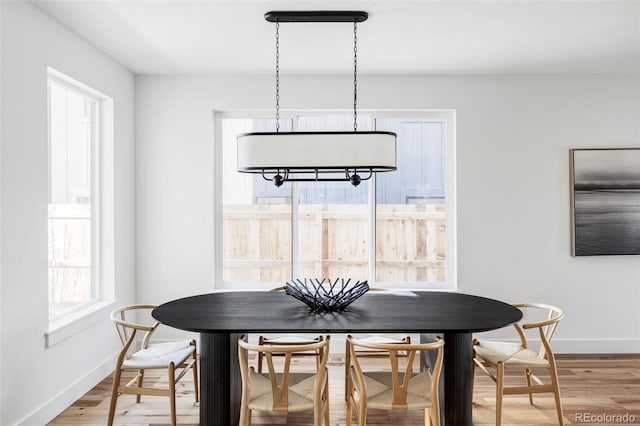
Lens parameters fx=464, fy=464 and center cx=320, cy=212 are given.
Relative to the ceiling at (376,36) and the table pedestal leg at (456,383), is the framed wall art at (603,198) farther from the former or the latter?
the table pedestal leg at (456,383)

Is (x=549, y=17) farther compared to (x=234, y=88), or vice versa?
(x=234, y=88)

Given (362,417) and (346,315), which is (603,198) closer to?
(346,315)

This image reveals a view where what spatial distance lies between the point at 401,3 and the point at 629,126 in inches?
110

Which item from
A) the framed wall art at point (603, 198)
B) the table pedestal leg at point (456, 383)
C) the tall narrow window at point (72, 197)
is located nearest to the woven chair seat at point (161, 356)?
the tall narrow window at point (72, 197)

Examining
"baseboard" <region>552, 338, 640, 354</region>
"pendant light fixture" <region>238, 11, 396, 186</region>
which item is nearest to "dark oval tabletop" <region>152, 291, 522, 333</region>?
"pendant light fixture" <region>238, 11, 396, 186</region>

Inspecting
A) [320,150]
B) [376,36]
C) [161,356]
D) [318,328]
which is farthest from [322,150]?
[161,356]

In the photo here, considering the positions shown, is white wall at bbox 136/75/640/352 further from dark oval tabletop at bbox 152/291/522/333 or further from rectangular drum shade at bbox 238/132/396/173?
rectangular drum shade at bbox 238/132/396/173

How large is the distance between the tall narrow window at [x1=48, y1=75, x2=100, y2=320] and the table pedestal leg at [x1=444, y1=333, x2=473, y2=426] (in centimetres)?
253

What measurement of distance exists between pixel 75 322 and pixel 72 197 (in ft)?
2.92

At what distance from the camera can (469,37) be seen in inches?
127

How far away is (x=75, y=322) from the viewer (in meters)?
3.13

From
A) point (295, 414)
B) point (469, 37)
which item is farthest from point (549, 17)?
point (295, 414)

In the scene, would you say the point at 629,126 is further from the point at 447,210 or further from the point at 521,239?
the point at 447,210

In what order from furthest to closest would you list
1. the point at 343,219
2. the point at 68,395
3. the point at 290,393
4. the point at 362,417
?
the point at 343,219
the point at 68,395
the point at 290,393
the point at 362,417
